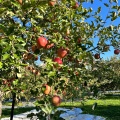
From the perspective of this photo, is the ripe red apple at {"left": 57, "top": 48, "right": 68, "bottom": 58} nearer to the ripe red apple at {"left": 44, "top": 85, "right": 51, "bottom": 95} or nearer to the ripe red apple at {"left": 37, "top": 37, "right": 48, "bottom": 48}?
the ripe red apple at {"left": 37, "top": 37, "right": 48, "bottom": 48}

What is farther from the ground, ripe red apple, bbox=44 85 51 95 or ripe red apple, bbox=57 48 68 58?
ripe red apple, bbox=57 48 68 58

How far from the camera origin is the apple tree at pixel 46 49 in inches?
85.0

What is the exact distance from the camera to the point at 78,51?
2.80 m

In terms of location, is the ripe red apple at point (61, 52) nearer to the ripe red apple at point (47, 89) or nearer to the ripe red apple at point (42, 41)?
the ripe red apple at point (42, 41)

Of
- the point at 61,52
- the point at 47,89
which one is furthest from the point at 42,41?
the point at 47,89

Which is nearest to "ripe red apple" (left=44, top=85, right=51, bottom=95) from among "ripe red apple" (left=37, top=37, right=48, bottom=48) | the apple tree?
the apple tree

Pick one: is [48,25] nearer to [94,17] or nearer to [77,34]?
[77,34]

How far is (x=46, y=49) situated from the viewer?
A: 108 inches

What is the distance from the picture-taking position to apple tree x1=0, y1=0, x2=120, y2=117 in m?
2.16

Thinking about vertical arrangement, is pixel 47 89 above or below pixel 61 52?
below

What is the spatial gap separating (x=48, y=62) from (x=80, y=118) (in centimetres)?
481

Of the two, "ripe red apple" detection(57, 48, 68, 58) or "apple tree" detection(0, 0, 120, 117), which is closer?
"apple tree" detection(0, 0, 120, 117)

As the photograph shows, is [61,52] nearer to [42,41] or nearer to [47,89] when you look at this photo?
[42,41]

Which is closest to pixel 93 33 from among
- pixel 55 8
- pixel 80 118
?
pixel 55 8
